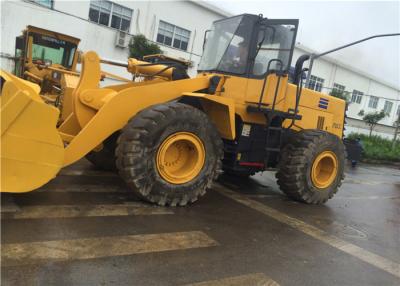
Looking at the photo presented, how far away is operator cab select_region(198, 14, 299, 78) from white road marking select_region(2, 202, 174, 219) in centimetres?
259

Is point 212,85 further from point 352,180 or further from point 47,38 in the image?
point 47,38

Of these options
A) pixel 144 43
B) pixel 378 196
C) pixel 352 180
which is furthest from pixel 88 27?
pixel 378 196

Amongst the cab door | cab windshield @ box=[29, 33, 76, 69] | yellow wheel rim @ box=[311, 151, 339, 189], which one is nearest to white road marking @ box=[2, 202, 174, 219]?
the cab door

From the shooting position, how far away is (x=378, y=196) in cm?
1031

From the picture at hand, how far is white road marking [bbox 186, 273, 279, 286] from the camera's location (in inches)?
147

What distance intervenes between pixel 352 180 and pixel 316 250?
8.35 m

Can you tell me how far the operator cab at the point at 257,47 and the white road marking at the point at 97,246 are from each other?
2954 mm

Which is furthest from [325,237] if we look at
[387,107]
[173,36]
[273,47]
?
[387,107]

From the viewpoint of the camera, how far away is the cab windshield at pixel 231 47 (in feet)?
22.1

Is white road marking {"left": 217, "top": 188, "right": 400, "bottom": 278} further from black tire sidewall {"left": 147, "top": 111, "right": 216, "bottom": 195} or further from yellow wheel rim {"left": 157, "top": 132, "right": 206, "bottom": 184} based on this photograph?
yellow wheel rim {"left": 157, "top": 132, "right": 206, "bottom": 184}

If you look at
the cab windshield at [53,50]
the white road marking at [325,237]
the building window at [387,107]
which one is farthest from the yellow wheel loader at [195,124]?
the building window at [387,107]

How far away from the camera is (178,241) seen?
182 inches

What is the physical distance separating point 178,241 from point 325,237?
220 cm

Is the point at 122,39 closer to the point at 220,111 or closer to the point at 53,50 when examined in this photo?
the point at 53,50
